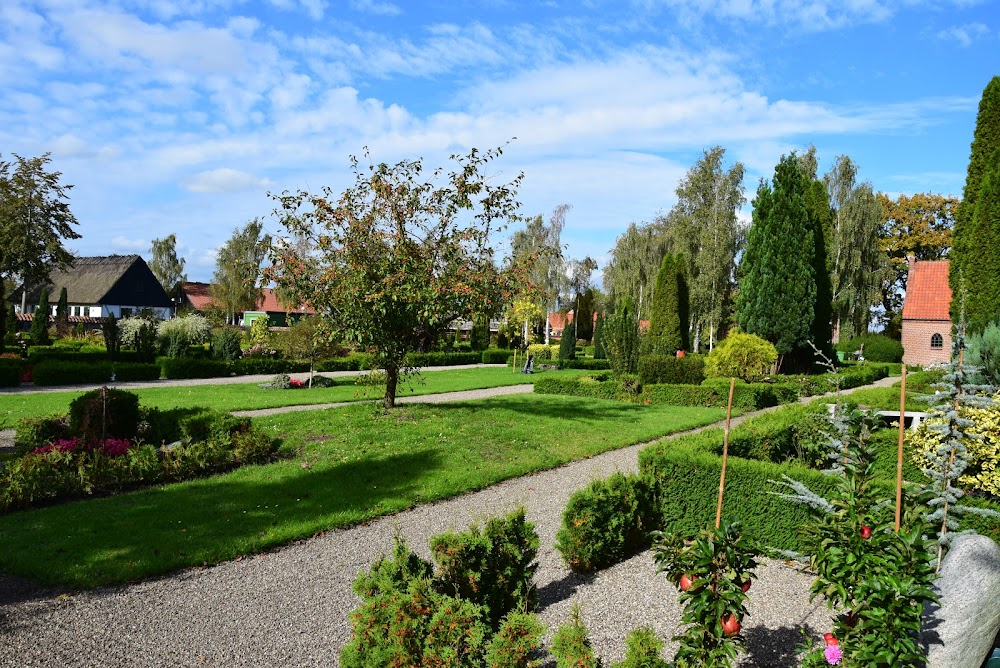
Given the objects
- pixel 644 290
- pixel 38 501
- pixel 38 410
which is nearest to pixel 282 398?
pixel 38 410

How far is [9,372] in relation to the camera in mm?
20141

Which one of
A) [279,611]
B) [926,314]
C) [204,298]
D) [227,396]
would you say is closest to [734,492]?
[279,611]

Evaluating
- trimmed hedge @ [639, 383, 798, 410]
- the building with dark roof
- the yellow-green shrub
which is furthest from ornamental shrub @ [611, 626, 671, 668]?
the building with dark roof

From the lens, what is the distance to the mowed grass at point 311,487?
649cm

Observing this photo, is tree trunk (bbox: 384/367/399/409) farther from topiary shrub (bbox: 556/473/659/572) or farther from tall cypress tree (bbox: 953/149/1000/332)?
tall cypress tree (bbox: 953/149/1000/332)

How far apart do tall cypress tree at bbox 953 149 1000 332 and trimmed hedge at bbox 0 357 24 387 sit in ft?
92.7

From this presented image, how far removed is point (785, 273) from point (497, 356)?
16.5 meters

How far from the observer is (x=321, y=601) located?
5582mm

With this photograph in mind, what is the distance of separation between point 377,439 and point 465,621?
7.98m

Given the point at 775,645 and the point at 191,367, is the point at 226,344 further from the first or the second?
the point at 775,645

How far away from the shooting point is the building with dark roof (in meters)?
51.2

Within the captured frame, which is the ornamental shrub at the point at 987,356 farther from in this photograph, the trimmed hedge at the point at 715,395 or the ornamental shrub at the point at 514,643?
the ornamental shrub at the point at 514,643

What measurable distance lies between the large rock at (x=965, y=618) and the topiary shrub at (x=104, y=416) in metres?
10.6

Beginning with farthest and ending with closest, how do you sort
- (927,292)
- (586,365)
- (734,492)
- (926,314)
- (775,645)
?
(927,292), (926,314), (586,365), (734,492), (775,645)
